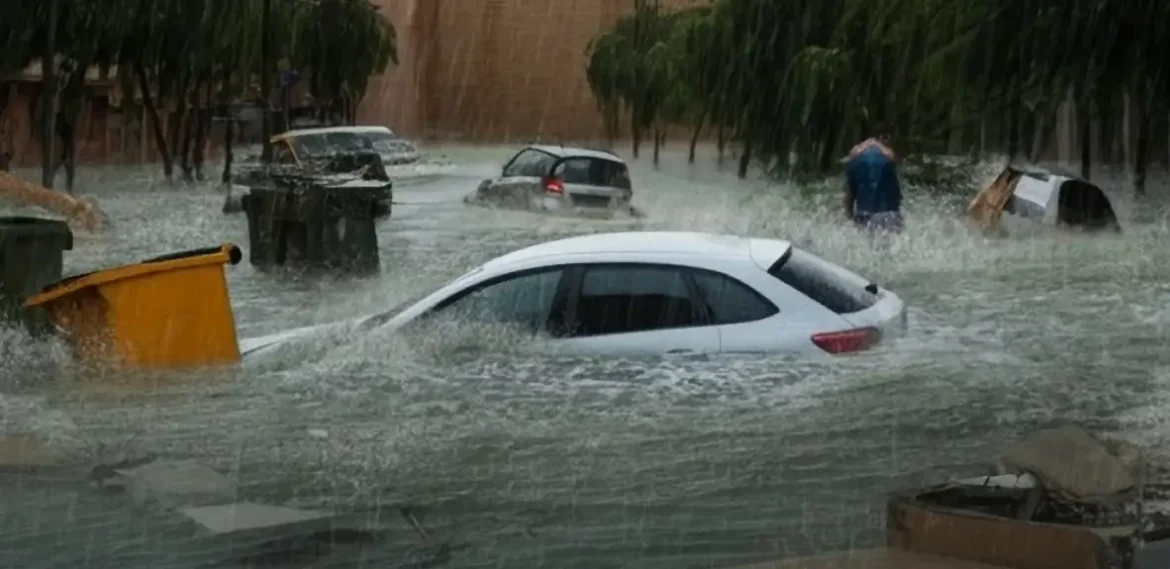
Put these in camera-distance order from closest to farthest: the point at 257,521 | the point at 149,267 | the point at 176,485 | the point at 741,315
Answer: the point at 257,521, the point at 176,485, the point at 741,315, the point at 149,267

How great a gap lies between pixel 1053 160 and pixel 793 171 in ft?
4.19

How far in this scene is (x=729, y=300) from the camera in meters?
6.77

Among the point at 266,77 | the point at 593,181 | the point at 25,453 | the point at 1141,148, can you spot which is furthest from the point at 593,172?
the point at 25,453

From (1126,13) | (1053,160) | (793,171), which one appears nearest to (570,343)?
(793,171)

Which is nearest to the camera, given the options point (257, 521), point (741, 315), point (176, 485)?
point (257, 521)

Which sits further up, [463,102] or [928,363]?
[463,102]

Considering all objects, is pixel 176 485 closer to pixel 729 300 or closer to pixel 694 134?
pixel 729 300

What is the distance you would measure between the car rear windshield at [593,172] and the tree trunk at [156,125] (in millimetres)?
1887

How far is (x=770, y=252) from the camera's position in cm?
698

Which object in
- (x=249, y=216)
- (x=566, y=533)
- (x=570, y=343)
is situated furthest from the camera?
(x=249, y=216)

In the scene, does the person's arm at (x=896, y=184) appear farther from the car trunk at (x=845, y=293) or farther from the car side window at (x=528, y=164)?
the car side window at (x=528, y=164)

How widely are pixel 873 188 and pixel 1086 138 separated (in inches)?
45.5

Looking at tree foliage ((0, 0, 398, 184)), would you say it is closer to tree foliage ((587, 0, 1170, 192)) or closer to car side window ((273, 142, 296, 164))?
car side window ((273, 142, 296, 164))

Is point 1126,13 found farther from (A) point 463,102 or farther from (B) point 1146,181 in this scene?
(A) point 463,102
